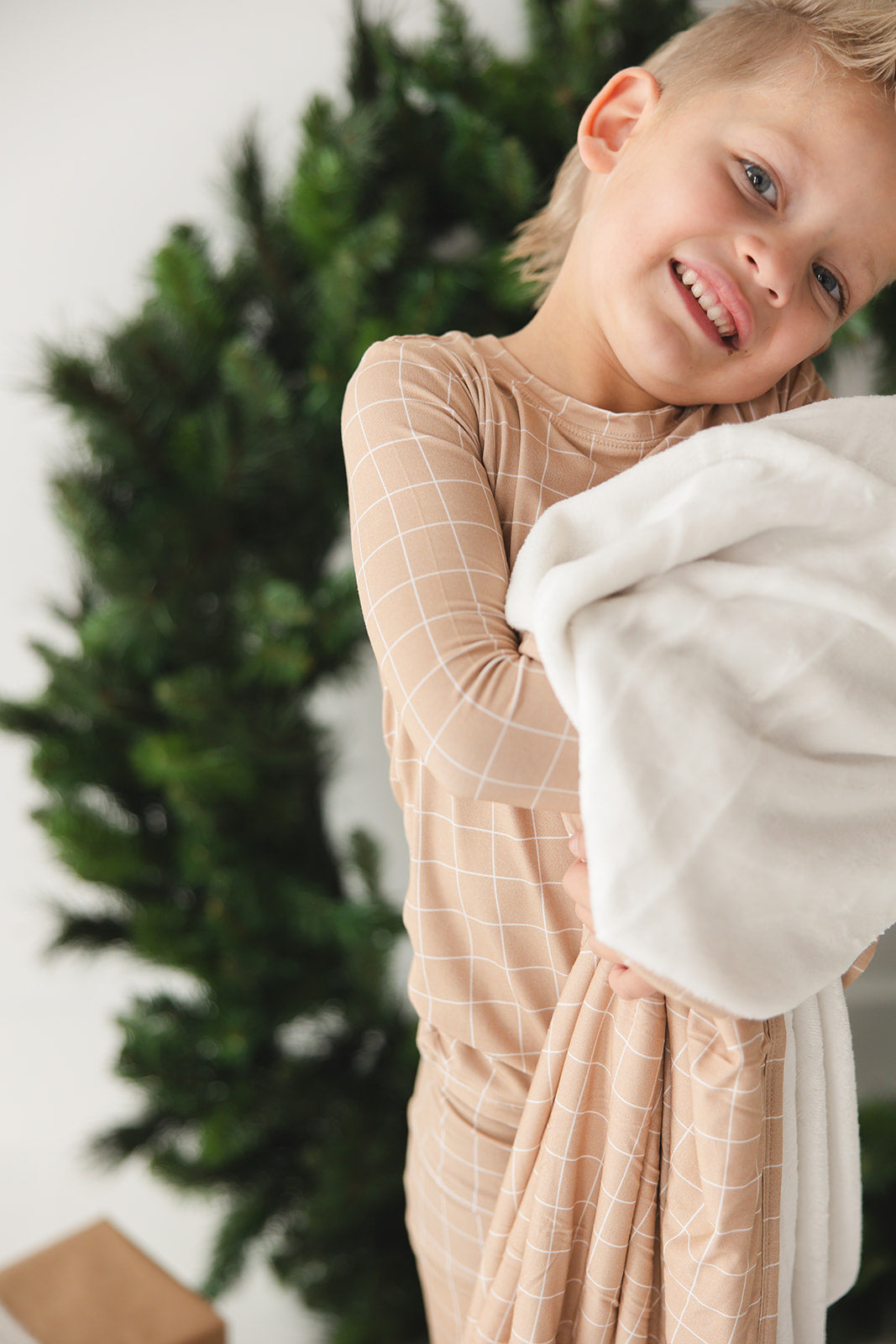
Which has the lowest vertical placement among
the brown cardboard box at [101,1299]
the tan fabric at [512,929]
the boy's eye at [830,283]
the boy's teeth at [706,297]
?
the brown cardboard box at [101,1299]

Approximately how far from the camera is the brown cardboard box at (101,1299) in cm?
96

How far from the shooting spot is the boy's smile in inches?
20.2

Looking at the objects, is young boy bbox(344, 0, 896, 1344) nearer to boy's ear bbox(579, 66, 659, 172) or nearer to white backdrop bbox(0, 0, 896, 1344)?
boy's ear bbox(579, 66, 659, 172)

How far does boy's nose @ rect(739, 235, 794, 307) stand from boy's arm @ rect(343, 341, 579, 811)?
180mm

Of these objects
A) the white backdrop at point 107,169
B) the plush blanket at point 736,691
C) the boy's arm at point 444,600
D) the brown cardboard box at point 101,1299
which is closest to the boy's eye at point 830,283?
the plush blanket at point 736,691

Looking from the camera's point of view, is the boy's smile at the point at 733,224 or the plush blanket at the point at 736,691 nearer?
the plush blanket at the point at 736,691

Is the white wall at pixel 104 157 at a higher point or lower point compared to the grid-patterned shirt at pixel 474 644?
higher

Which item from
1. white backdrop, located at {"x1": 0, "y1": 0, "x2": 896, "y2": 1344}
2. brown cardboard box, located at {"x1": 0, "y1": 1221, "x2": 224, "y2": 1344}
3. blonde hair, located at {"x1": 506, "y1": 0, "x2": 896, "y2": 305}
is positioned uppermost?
white backdrop, located at {"x1": 0, "y1": 0, "x2": 896, "y2": 1344}

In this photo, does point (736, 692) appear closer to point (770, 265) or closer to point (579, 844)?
point (579, 844)

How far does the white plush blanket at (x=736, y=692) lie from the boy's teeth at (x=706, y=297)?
0.11 metres

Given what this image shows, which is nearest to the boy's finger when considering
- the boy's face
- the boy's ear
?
the boy's face

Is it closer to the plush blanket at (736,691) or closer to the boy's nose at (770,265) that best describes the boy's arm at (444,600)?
the plush blanket at (736,691)

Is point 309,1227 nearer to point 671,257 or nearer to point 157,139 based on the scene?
point 671,257

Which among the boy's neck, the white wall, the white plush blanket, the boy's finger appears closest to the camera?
the white plush blanket
